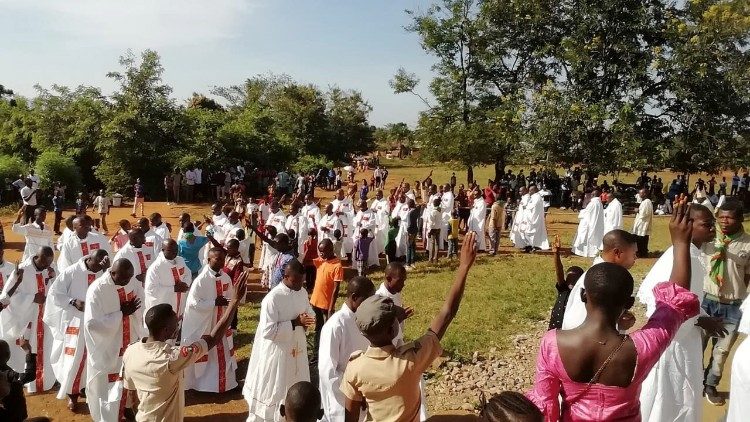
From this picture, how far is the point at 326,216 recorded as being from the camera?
42.7 feet

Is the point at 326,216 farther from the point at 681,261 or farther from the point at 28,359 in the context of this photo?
the point at 681,261

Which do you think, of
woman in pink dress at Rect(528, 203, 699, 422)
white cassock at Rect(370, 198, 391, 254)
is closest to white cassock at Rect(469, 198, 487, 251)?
white cassock at Rect(370, 198, 391, 254)

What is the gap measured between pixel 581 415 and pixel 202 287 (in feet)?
15.8

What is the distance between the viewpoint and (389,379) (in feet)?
9.24

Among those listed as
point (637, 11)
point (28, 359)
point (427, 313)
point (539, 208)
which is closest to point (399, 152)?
point (637, 11)

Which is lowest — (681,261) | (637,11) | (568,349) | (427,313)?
(427,313)

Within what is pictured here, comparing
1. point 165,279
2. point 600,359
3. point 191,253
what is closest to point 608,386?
point 600,359

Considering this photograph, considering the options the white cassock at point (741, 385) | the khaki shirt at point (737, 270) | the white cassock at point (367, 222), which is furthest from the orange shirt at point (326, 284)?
the white cassock at point (367, 222)

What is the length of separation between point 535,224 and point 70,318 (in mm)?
11541

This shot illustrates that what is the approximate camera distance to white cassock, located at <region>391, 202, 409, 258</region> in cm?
1333

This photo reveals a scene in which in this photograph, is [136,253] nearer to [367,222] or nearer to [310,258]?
[310,258]

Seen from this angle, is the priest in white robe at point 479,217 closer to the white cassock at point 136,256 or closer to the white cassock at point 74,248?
the white cassock at point 136,256

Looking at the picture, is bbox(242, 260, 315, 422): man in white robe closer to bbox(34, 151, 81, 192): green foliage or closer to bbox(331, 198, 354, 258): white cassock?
bbox(331, 198, 354, 258): white cassock

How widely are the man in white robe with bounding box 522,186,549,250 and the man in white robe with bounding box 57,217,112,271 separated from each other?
34.3 feet
